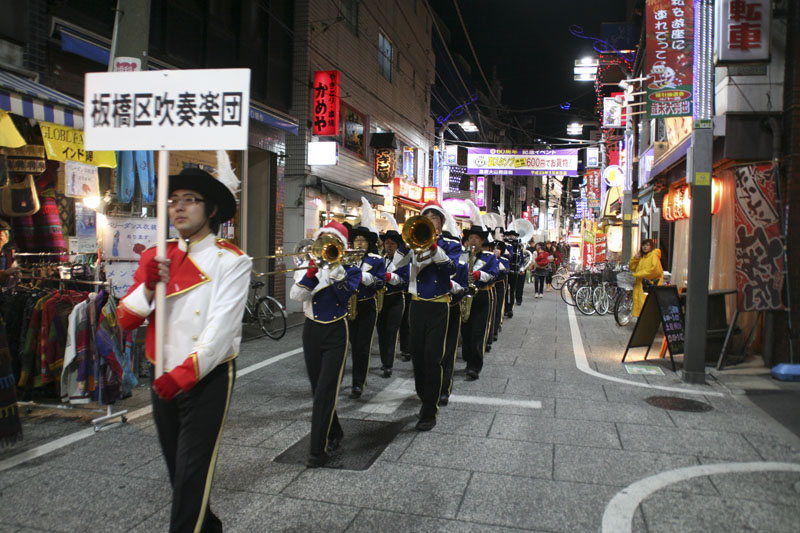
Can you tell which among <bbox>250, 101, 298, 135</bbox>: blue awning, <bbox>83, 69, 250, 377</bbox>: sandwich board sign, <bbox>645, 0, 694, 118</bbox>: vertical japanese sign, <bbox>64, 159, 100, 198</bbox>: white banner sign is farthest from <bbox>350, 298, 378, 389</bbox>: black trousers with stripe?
<bbox>250, 101, 298, 135</bbox>: blue awning

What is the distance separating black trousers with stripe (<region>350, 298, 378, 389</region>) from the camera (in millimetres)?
7145

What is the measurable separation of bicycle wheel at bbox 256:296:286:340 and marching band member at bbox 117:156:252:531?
831cm

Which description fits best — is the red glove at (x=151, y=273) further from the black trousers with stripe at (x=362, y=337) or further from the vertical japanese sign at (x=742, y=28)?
the vertical japanese sign at (x=742, y=28)

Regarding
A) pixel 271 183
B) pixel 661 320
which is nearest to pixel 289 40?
pixel 271 183

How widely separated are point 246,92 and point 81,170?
5.18 meters

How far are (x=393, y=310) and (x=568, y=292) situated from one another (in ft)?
38.7

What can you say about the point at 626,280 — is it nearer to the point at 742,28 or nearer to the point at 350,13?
the point at 742,28

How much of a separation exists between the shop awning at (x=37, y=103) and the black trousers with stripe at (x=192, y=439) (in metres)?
4.88

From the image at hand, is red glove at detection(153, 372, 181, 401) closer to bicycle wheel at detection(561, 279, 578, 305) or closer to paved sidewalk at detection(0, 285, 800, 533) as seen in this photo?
paved sidewalk at detection(0, 285, 800, 533)

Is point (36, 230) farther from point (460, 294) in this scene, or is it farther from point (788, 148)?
point (788, 148)

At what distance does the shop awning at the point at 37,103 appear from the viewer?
6.03 meters

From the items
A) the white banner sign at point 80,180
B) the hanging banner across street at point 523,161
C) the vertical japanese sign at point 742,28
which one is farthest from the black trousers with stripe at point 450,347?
the hanging banner across street at point 523,161

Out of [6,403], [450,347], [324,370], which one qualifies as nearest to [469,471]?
[324,370]

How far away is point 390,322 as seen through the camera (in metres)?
8.44
